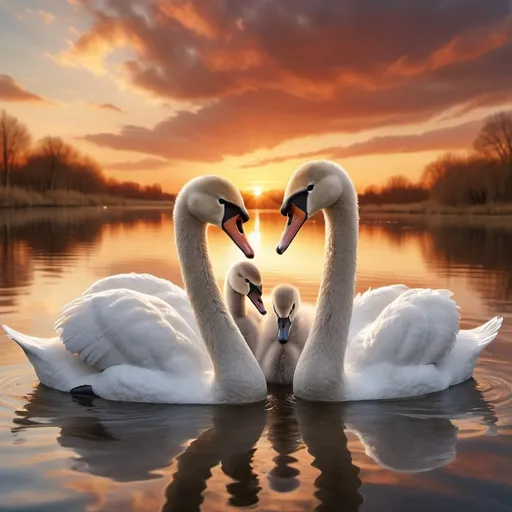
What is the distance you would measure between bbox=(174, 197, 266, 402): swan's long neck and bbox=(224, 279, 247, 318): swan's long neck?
43.0 inches

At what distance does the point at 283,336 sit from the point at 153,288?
1637 millimetres

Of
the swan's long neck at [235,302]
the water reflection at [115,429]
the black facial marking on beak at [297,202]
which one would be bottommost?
the water reflection at [115,429]

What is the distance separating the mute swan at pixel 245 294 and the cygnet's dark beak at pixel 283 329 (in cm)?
32

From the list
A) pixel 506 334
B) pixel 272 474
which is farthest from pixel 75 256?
pixel 272 474

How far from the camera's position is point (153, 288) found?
782 centimetres

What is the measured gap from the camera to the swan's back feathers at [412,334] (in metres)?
6.52

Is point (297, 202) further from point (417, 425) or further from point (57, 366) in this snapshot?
point (57, 366)

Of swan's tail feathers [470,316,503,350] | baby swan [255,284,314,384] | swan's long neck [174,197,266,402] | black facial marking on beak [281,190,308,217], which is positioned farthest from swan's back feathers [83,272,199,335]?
swan's tail feathers [470,316,503,350]

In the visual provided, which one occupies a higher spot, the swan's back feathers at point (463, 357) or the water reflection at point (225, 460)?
the swan's back feathers at point (463, 357)

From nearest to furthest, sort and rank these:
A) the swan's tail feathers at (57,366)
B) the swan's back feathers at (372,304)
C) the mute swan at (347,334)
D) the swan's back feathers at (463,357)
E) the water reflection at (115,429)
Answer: the water reflection at (115,429) < the mute swan at (347,334) < the swan's tail feathers at (57,366) < the swan's back feathers at (463,357) < the swan's back feathers at (372,304)

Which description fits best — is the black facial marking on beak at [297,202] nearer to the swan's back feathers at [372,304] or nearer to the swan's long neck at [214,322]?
the swan's long neck at [214,322]

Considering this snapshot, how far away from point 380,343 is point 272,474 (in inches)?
83.1

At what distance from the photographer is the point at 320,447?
5.30 m

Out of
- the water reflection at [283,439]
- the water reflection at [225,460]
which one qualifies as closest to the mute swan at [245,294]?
the water reflection at [283,439]
